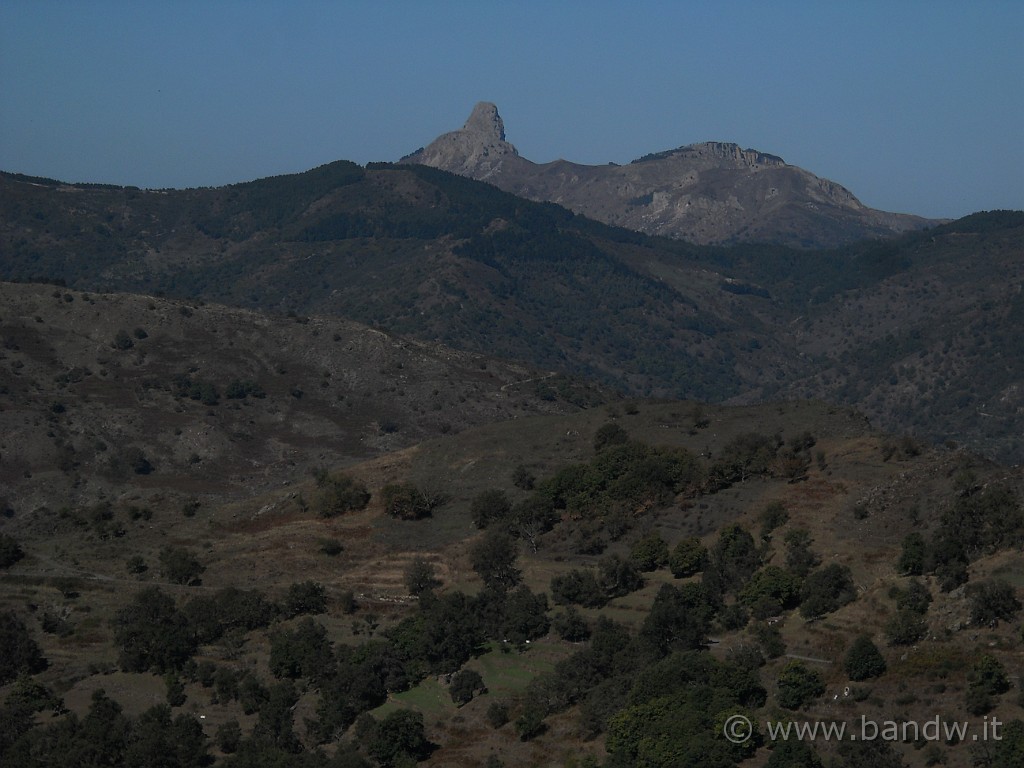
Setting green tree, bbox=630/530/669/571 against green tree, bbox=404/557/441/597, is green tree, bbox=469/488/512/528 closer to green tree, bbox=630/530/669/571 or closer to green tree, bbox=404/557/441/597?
green tree, bbox=404/557/441/597

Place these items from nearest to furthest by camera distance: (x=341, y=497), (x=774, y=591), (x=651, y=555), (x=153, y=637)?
(x=774, y=591) < (x=153, y=637) < (x=651, y=555) < (x=341, y=497)

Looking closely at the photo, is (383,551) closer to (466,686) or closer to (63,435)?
(466,686)

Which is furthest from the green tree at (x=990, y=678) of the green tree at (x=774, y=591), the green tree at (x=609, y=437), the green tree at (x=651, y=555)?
the green tree at (x=609, y=437)

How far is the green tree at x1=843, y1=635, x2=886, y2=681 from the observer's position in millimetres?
56781

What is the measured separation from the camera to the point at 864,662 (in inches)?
2235

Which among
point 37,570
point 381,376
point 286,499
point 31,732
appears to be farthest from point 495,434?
point 381,376

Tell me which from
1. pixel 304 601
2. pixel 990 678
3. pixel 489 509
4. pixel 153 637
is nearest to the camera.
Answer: pixel 990 678

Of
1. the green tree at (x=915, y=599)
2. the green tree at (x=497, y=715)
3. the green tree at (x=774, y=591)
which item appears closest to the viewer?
the green tree at (x=915, y=599)

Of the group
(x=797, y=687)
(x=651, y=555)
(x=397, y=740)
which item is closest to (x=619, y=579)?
(x=651, y=555)

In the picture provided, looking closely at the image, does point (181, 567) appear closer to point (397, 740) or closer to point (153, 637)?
point (153, 637)

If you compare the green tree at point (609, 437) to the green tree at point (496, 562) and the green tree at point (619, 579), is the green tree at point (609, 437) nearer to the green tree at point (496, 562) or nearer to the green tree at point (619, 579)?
the green tree at point (496, 562)

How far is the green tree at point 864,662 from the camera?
5678 cm

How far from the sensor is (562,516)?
89.9 m

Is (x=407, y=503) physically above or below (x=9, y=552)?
above
